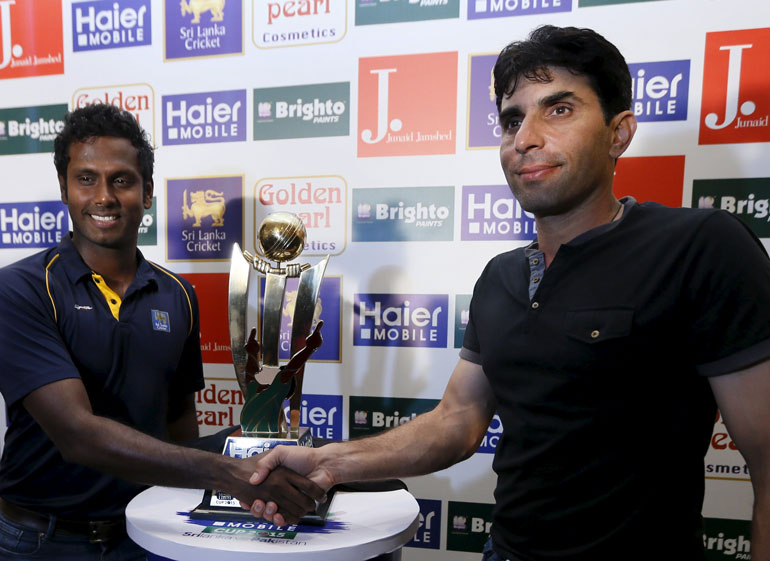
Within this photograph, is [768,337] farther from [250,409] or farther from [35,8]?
[35,8]

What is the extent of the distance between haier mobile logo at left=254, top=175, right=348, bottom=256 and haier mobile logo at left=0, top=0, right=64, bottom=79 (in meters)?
0.99

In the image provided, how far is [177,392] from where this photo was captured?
1475 mm

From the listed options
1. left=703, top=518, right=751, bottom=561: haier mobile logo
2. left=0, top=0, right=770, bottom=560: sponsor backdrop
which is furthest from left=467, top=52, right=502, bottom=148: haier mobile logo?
left=703, top=518, right=751, bottom=561: haier mobile logo

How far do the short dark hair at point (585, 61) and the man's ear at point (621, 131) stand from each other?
0.02 metres

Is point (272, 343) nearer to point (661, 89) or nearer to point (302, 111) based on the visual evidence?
point (302, 111)

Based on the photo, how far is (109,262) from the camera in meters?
1.31

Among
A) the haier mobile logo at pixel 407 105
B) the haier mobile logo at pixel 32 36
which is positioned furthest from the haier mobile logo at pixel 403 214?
the haier mobile logo at pixel 32 36

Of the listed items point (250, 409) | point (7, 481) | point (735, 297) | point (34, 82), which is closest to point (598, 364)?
point (735, 297)

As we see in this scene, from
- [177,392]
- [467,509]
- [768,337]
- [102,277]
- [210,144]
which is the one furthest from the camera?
[210,144]

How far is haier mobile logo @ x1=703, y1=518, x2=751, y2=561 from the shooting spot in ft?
4.74

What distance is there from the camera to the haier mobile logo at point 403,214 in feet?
5.24

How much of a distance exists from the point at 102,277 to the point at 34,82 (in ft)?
3.60

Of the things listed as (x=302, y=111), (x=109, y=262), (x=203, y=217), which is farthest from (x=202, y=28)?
(x=109, y=262)

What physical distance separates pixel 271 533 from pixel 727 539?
1.29 metres
